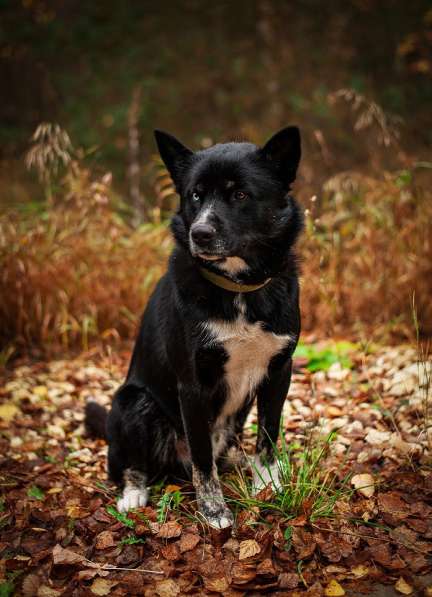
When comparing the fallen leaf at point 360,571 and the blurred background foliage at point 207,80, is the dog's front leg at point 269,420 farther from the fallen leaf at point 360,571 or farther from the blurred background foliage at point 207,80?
the blurred background foliage at point 207,80

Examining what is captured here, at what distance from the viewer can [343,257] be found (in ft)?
15.8

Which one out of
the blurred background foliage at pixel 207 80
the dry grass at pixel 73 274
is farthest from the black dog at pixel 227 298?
the blurred background foliage at pixel 207 80

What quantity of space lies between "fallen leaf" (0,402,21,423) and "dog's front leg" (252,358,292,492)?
186cm

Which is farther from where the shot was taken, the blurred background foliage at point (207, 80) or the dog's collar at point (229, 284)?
the blurred background foliage at point (207, 80)

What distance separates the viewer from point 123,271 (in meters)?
4.74

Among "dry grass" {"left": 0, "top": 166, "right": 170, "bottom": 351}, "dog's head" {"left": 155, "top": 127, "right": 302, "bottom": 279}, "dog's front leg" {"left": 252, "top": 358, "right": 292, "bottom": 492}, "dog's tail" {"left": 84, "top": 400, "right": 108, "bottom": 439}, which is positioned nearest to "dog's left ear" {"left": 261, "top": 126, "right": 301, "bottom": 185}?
"dog's head" {"left": 155, "top": 127, "right": 302, "bottom": 279}

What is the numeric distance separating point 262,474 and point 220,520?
33cm

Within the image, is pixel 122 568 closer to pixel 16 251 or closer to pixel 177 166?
pixel 177 166

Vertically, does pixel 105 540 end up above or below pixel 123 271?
below

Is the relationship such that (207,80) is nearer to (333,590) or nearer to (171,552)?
(171,552)

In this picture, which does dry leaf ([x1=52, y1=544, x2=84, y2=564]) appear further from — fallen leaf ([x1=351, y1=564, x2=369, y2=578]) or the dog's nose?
the dog's nose

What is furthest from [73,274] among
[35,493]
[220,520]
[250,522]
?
[250,522]

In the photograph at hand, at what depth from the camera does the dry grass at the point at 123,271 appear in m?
4.35

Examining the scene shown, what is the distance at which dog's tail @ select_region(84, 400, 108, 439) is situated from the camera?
3295 mm
